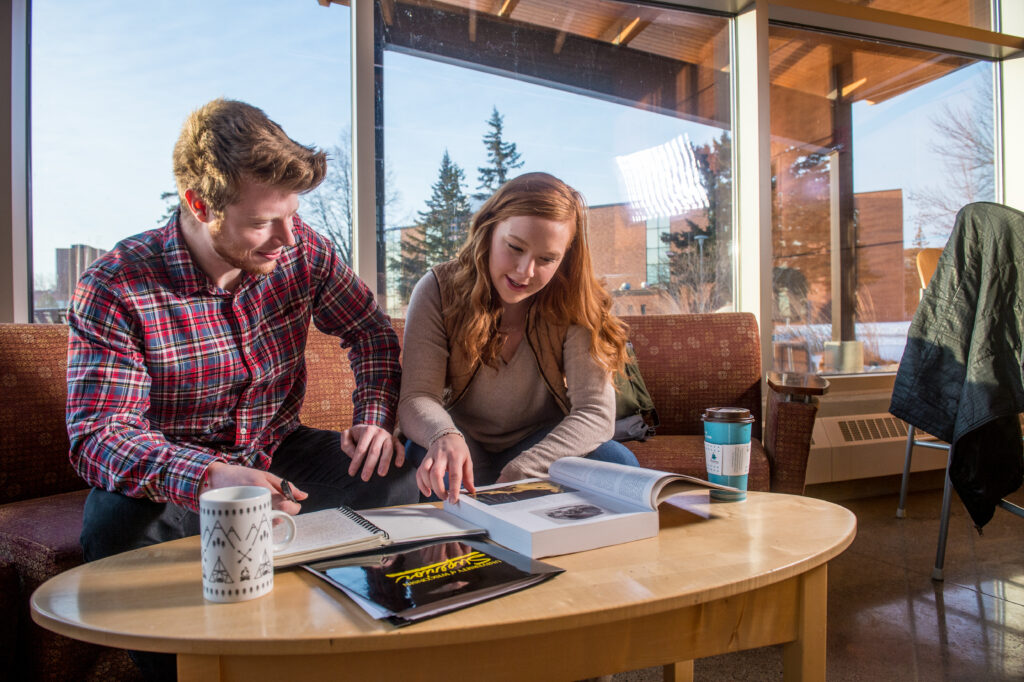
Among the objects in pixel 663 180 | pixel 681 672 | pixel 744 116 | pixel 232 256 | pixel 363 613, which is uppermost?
pixel 744 116

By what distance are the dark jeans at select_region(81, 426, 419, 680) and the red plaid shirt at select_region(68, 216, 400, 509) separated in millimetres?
41

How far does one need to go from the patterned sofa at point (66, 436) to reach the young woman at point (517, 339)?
50 centimetres

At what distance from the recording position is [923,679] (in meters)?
1.47

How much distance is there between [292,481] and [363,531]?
641 mm

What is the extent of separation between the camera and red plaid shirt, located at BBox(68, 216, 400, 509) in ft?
3.64

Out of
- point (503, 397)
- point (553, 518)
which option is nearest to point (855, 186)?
point (503, 397)

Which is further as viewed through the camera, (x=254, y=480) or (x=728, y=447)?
(x=728, y=447)

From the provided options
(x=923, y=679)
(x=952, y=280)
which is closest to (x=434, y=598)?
(x=923, y=679)

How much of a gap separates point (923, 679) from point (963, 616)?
0.44 m

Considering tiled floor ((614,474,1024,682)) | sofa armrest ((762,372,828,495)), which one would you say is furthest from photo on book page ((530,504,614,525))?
sofa armrest ((762,372,828,495))

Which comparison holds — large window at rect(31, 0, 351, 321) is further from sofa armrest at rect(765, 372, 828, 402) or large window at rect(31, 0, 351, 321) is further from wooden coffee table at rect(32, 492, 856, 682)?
sofa armrest at rect(765, 372, 828, 402)

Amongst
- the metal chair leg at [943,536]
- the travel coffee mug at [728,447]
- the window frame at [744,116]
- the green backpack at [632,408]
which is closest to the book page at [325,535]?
the travel coffee mug at [728,447]

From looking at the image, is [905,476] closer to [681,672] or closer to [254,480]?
[681,672]

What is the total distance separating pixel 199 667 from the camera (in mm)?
640
